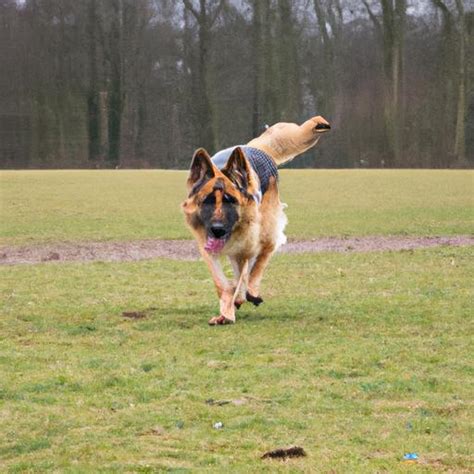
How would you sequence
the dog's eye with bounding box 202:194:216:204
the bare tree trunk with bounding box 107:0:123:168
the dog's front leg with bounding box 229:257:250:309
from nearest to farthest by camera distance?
the dog's eye with bounding box 202:194:216:204, the dog's front leg with bounding box 229:257:250:309, the bare tree trunk with bounding box 107:0:123:168

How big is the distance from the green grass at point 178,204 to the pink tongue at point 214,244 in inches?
429

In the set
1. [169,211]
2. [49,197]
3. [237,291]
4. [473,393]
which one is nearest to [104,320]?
[237,291]

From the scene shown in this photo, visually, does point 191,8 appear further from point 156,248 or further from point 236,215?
point 236,215

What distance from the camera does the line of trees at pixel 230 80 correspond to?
48406 mm

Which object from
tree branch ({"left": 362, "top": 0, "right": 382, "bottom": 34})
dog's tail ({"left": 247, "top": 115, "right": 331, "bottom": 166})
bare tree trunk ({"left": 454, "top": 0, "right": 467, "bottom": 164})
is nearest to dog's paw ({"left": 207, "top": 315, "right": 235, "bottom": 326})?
dog's tail ({"left": 247, "top": 115, "right": 331, "bottom": 166})

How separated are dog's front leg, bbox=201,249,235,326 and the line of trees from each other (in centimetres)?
3984

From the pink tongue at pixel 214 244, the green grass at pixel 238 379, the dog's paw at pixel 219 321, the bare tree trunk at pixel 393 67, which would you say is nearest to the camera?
the green grass at pixel 238 379

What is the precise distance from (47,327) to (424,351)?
3275mm

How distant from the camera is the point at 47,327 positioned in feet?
30.0

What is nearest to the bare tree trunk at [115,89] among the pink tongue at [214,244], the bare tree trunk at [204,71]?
the bare tree trunk at [204,71]

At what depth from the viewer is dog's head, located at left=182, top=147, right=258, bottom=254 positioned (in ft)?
28.5

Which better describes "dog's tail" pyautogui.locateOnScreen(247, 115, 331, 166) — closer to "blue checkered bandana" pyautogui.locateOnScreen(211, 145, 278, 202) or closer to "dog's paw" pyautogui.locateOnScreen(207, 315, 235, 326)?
"blue checkered bandana" pyautogui.locateOnScreen(211, 145, 278, 202)

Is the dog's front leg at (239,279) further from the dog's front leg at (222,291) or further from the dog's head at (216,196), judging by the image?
the dog's head at (216,196)

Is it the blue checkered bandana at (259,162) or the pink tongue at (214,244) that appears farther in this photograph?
the blue checkered bandana at (259,162)
